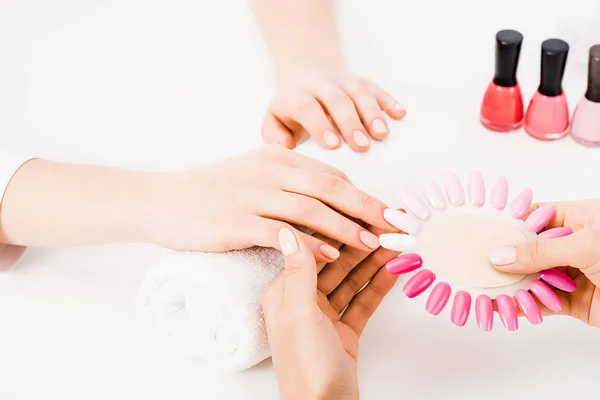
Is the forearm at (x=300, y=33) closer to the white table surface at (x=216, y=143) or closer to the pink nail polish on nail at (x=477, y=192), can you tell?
the white table surface at (x=216, y=143)

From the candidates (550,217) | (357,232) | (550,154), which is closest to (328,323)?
(357,232)

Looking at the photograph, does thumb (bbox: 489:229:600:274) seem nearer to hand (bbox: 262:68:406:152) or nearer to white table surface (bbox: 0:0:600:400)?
white table surface (bbox: 0:0:600:400)

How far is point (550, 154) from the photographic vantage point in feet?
3.16

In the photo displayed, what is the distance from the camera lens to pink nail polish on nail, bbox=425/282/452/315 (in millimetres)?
685

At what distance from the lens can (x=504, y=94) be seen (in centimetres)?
98

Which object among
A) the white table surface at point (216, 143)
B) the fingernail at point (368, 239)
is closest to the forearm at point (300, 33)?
the white table surface at point (216, 143)

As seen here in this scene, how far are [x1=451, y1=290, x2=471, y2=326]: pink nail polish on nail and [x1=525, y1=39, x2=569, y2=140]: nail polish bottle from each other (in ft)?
1.30

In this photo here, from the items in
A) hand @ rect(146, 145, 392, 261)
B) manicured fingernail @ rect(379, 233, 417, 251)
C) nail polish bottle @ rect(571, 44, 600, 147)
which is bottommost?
nail polish bottle @ rect(571, 44, 600, 147)

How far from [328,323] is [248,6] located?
772 mm

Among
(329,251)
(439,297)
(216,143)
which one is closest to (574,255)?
(439,297)

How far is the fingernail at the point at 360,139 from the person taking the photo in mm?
870

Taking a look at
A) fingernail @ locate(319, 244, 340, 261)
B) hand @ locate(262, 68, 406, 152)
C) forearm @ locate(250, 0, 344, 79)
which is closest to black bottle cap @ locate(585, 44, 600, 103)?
hand @ locate(262, 68, 406, 152)

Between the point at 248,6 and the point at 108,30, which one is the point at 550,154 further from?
the point at 108,30

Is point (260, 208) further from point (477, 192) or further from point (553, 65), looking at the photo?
point (553, 65)
